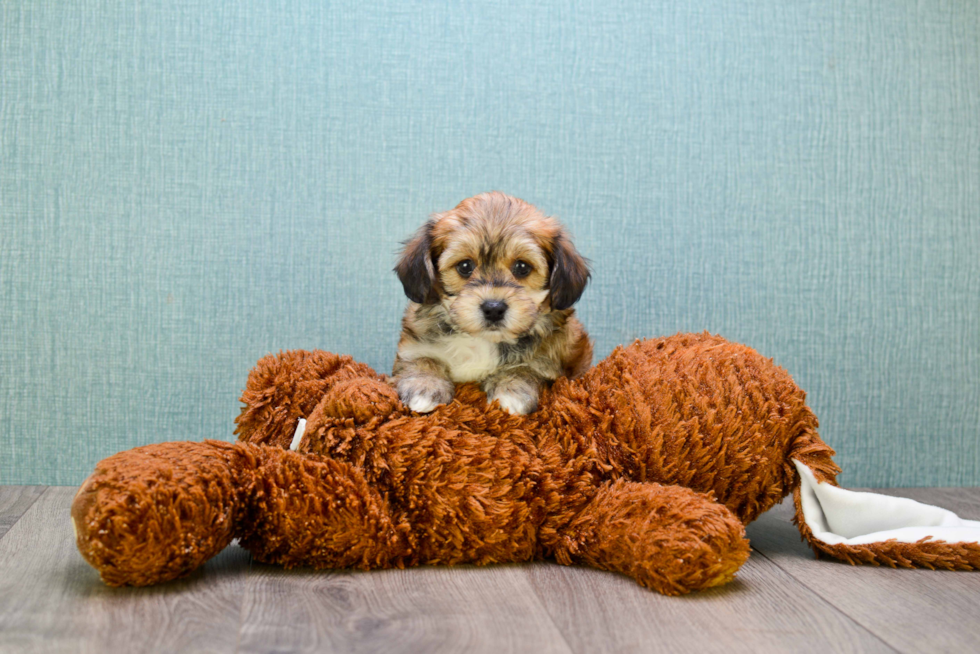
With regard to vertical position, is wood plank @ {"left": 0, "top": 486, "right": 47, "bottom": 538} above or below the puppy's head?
below

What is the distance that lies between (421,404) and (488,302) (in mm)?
300

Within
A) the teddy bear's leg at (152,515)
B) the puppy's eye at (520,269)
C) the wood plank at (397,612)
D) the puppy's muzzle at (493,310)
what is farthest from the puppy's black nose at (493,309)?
the teddy bear's leg at (152,515)

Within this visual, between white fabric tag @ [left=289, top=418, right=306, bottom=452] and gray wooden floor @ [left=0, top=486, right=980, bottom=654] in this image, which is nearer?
gray wooden floor @ [left=0, top=486, right=980, bottom=654]

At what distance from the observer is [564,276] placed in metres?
2.11

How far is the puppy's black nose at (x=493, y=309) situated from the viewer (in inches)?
77.5

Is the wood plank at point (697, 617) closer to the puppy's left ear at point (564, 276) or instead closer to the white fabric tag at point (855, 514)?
the white fabric tag at point (855, 514)

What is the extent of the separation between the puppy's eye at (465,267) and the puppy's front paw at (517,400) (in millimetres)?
314

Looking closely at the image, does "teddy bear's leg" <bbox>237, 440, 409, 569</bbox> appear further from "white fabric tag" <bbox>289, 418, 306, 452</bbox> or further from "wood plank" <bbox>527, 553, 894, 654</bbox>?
"wood plank" <bbox>527, 553, 894, 654</bbox>

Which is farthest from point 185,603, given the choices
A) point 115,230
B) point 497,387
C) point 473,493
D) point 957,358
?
point 957,358

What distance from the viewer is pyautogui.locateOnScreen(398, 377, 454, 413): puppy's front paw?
6.56 feet

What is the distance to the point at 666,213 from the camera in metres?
2.95

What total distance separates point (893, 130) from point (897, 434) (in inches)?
44.8

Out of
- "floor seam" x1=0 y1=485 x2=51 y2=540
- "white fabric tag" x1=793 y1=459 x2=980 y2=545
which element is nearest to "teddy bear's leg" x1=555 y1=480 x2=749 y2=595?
"white fabric tag" x1=793 y1=459 x2=980 y2=545

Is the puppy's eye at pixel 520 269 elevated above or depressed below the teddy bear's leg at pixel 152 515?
above
